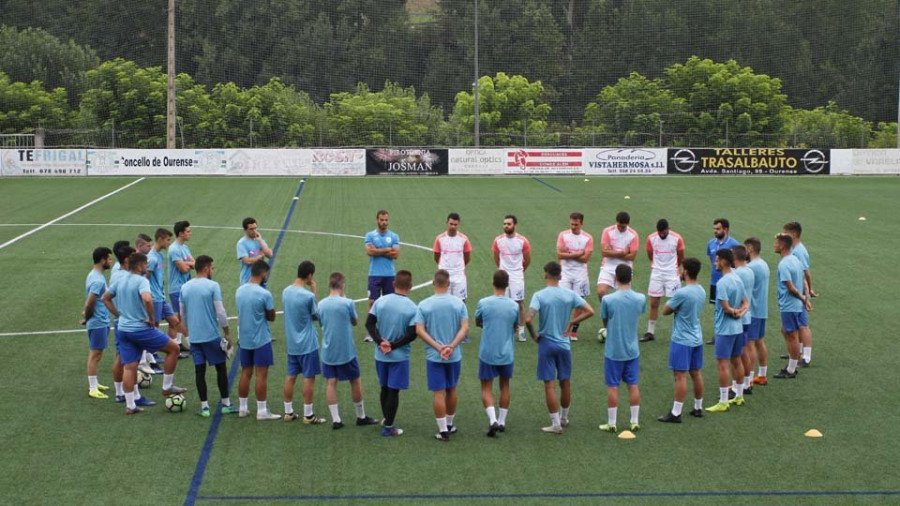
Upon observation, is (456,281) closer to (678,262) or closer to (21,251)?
(678,262)

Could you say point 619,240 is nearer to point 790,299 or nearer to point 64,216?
point 790,299

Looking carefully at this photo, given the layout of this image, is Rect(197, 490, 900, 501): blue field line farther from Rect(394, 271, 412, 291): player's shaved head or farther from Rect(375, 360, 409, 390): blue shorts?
Rect(394, 271, 412, 291): player's shaved head

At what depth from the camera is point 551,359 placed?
11656 mm

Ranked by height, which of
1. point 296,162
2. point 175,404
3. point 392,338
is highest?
point 296,162

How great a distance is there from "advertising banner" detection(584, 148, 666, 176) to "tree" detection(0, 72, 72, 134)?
32734 millimetres

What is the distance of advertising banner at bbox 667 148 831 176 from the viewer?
154 feet

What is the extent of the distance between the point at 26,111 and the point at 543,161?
33.6 metres

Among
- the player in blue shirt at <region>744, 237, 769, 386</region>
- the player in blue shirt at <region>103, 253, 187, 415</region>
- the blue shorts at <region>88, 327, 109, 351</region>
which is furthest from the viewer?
the player in blue shirt at <region>744, 237, 769, 386</region>

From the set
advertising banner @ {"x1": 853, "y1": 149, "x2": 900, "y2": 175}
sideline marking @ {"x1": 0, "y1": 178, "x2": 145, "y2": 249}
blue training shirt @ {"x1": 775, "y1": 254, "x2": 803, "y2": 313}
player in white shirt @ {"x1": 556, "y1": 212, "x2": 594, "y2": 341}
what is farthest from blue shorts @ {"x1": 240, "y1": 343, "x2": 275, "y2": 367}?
advertising banner @ {"x1": 853, "y1": 149, "x2": 900, "y2": 175}

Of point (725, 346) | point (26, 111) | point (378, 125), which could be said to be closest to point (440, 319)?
point (725, 346)

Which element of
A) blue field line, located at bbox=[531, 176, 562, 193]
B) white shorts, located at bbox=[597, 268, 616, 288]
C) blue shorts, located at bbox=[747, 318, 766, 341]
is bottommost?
blue shorts, located at bbox=[747, 318, 766, 341]

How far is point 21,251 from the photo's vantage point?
24.6m

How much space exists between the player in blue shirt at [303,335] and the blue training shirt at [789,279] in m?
6.15

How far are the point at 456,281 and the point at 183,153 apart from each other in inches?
1270
